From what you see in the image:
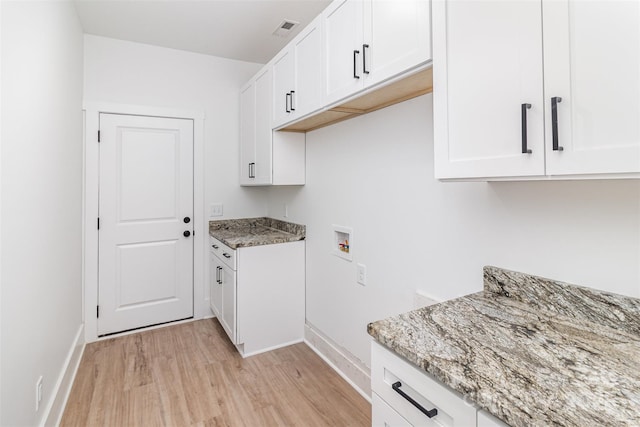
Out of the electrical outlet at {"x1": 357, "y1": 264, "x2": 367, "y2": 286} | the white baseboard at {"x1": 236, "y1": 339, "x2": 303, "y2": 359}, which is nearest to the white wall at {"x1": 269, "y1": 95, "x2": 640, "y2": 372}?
the electrical outlet at {"x1": 357, "y1": 264, "x2": 367, "y2": 286}

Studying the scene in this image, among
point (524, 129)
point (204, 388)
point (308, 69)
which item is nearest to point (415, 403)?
point (524, 129)

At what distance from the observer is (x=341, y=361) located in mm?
2373

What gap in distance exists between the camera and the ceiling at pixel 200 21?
2.41m

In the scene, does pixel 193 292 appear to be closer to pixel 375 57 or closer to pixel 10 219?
pixel 10 219

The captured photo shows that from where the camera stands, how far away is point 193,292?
335 cm

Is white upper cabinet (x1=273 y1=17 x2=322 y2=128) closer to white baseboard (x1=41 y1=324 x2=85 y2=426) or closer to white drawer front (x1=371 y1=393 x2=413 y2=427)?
white drawer front (x1=371 y1=393 x2=413 y2=427)

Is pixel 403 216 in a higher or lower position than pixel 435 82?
lower

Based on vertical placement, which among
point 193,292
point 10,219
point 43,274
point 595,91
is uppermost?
point 595,91

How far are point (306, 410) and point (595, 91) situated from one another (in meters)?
2.04

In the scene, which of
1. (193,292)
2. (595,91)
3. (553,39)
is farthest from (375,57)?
(193,292)

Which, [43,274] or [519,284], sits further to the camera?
[43,274]

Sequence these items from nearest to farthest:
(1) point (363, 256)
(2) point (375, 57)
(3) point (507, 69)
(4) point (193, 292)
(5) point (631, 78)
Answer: (5) point (631, 78) → (3) point (507, 69) → (2) point (375, 57) → (1) point (363, 256) → (4) point (193, 292)

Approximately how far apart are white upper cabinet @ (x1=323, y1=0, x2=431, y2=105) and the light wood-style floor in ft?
5.92

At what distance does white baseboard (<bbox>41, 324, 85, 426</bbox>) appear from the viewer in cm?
178
